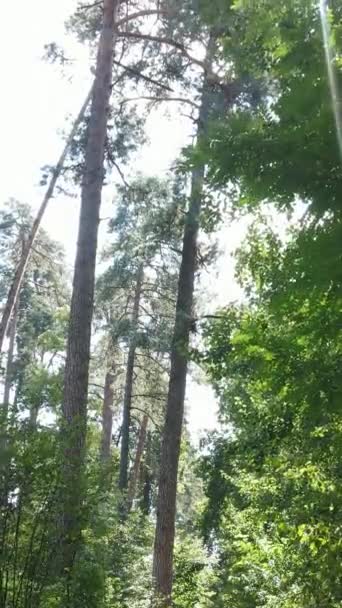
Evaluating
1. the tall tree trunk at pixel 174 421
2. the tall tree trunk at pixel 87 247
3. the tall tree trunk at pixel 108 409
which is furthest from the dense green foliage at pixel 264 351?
the tall tree trunk at pixel 108 409

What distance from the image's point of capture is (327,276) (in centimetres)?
233

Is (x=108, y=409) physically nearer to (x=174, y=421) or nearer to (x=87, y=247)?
(x=174, y=421)

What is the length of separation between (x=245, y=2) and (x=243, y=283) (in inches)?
211

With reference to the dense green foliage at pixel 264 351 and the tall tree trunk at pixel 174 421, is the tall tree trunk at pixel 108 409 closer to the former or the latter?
the dense green foliage at pixel 264 351

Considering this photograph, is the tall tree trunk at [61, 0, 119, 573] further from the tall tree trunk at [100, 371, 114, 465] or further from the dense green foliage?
Answer: the tall tree trunk at [100, 371, 114, 465]

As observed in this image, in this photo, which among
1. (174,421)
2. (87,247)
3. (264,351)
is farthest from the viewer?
(174,421)

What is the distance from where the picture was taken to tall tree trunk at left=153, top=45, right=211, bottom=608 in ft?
29.2

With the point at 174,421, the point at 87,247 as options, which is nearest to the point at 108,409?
the point at 174,421

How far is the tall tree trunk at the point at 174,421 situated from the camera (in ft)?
29.2

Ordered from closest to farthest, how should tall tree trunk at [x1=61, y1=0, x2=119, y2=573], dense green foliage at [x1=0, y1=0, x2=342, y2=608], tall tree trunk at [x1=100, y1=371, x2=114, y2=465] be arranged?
dense green foliage at [x1=0, y1=0, x2=342, y2=608]
tall tree trunk at [x1=61, y1=0, x2=119, y2=573]
tall tree trunk at [x1=100, y1=371, x2=114, y2=465]

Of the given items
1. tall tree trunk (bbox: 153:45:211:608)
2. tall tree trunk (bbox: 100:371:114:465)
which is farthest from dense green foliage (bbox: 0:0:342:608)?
tall tree trunk (bbox: 100:371:114:465)

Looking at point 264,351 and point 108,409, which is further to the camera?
point 108,409

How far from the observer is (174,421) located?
9.58 meters

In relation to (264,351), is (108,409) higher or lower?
higher
